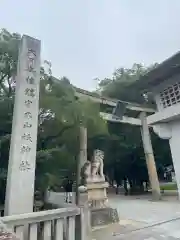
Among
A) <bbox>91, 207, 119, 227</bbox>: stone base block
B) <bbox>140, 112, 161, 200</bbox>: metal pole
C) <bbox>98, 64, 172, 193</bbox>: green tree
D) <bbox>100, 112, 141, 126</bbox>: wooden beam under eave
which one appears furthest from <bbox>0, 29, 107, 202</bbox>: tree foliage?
<bbox>98, 64, 172, 193</bbox>: green tree

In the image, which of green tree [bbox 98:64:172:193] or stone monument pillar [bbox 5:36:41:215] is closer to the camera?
stone monument pillar [bbox 5:36:41:215]

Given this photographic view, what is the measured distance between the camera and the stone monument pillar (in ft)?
13.6

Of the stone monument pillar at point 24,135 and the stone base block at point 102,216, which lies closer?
the stone monument pillar at point 24,135

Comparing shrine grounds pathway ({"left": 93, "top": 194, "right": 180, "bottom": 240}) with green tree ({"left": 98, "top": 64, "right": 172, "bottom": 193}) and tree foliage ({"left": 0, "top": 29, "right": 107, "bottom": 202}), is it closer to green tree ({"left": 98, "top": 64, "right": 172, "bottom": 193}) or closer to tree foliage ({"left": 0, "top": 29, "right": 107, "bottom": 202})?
tree foliage ({"left": 0, "top": 29, "right": 107, "bottom": 202})

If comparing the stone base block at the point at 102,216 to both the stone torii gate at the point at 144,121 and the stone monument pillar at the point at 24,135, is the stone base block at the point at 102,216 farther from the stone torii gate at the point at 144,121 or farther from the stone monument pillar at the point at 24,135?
the stone torii gate at the point at 144,121

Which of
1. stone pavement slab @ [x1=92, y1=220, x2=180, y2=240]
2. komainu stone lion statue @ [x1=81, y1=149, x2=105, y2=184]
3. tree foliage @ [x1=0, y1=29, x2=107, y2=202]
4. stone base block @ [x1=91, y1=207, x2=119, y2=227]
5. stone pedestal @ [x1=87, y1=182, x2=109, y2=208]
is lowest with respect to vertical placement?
stone pavement slab @ [x1=92, y1=220, x2=180, y2=240]

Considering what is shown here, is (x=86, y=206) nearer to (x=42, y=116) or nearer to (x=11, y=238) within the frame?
(x=11, y=238)

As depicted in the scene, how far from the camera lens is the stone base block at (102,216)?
6.13 m

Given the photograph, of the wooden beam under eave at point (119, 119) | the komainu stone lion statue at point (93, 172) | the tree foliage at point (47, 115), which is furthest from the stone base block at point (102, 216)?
the wooden beam under eave at point (119, 119)

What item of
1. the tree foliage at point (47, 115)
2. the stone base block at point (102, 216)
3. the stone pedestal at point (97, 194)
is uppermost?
the tree foliage at point (47, 115)

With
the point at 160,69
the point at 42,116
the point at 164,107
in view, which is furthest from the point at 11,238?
the point at 164,107

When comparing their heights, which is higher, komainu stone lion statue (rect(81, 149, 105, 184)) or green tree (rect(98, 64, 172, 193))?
green tree (rect(98, 64, 172, 193))

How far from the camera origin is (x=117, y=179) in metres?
18.9

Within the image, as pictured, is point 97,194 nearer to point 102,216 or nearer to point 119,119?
point 102,216
